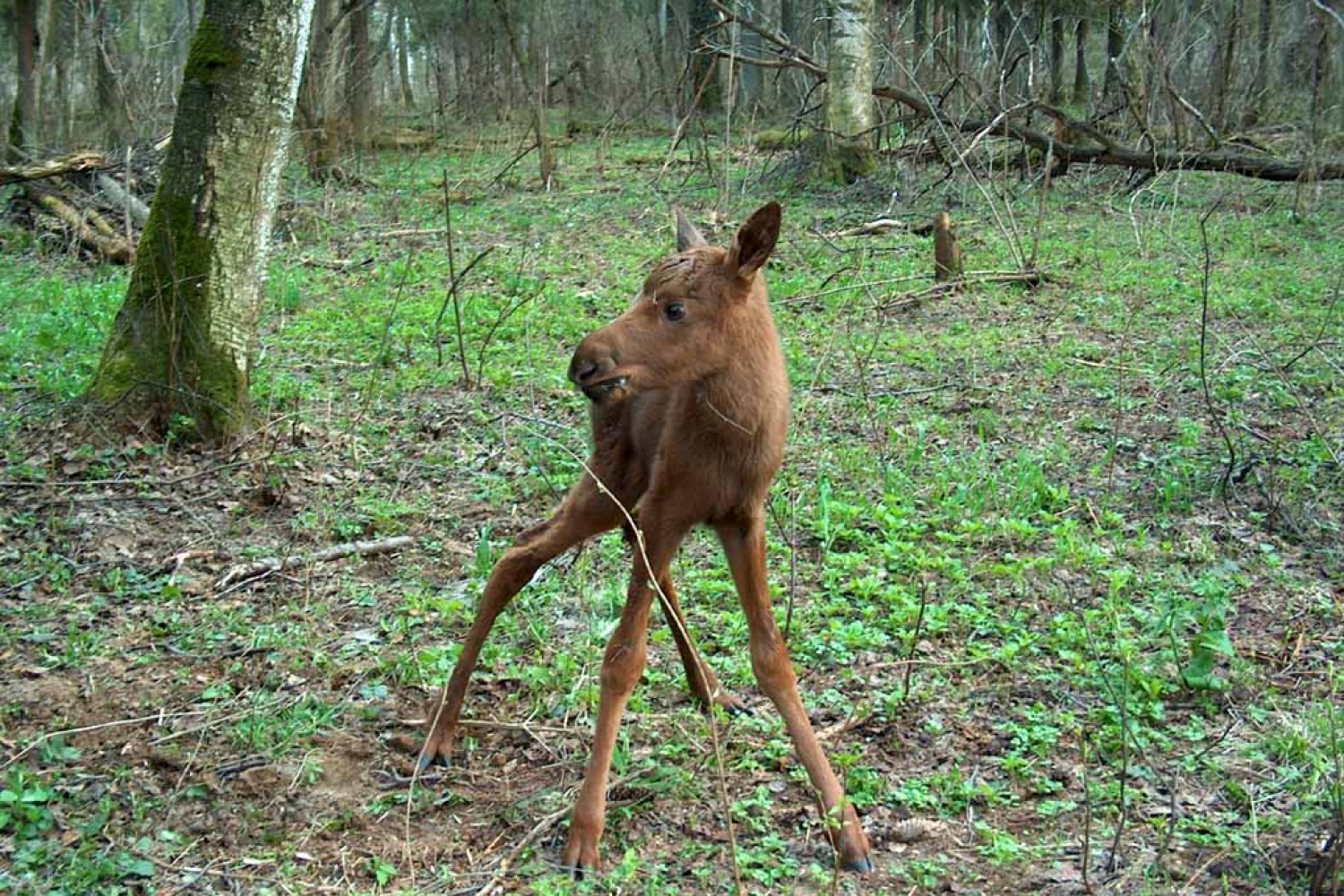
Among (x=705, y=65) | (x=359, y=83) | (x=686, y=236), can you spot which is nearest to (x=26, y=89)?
(x=359, y=83)

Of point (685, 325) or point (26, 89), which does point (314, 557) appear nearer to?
point (685, 325)

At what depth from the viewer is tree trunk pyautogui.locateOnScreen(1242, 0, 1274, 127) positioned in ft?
56.7

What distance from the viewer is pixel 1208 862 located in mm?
3656

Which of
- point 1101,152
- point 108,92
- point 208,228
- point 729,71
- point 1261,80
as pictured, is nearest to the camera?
point 208,228

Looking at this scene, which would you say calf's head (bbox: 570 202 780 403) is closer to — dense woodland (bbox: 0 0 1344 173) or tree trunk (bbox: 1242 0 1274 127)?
dense woodland (bbox: 0 0 1344 173)

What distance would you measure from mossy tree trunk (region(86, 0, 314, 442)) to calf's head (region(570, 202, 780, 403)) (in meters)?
3.66

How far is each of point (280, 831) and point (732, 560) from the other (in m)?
1.73

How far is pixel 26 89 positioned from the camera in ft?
48.4

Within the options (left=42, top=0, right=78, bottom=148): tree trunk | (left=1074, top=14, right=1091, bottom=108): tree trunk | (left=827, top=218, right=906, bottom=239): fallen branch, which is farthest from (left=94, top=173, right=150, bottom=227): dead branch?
(left=1074, top=14, right=1091, bottom=108): tree trunk

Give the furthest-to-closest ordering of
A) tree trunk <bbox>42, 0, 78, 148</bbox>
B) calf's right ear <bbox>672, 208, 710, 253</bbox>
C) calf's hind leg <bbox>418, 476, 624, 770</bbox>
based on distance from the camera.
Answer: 1. tree trunk <bbox>42, 0, 78, 148</bbox>
2. calf's right ear <bbox>672, 208, 710, 253</bbox>
3. calf's hind leg <bbox>418, 476, 624, 770</bbox>

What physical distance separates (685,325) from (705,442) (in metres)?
0.38

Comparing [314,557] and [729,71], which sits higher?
[729,71]

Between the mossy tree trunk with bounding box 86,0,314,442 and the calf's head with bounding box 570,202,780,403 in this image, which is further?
the mossy tree trunk with bounding box 86,0,314,442

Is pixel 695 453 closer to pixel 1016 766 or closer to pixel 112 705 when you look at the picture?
pixel 1016 766
